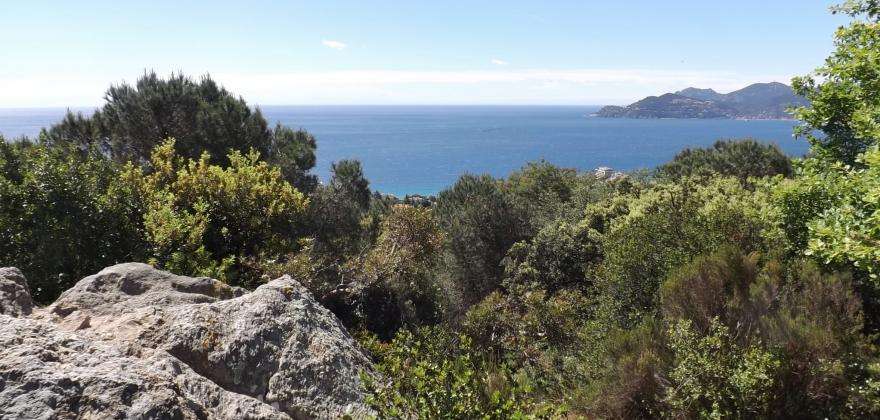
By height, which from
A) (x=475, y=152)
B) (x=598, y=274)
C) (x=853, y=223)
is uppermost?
(x=853, y=223)

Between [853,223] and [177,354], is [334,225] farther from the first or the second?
[853,223]

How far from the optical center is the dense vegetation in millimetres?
5387

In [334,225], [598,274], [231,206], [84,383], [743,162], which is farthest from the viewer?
[743,162]

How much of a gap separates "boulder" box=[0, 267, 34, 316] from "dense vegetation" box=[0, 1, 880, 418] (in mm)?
3055

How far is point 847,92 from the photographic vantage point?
8.27 meters

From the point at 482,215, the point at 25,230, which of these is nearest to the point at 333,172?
the point at 482,215

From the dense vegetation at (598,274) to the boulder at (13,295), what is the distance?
3055mm

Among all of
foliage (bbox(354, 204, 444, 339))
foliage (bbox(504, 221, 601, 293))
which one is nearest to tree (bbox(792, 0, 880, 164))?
foliage (bbox(504, 221, 601, 293))

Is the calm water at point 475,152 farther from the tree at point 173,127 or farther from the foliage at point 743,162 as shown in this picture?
the tree at point 173,127

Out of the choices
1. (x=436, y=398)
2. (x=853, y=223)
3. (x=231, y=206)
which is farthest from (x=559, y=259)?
(x=436, y=398)

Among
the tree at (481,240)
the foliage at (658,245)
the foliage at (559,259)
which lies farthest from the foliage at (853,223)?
the tree at (481,240)

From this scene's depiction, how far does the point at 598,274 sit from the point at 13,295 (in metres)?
9.03

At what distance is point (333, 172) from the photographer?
27453mm

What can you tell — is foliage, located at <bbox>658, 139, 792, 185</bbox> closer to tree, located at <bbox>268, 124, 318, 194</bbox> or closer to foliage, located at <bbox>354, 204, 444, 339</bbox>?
tree, located at <bbox>268, 124, 318, 194</bbox>
